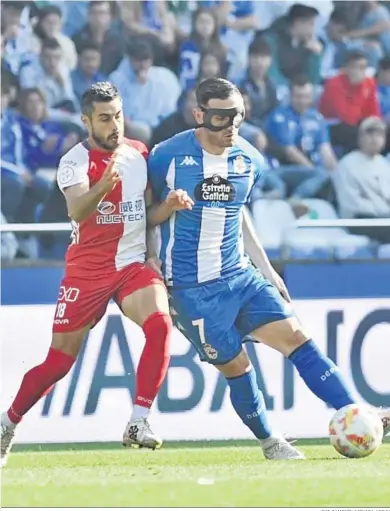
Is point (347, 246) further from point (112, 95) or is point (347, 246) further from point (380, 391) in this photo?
point (112, 95)

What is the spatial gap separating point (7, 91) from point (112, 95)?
5596mm

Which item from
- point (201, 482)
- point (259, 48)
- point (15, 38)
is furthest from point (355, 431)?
point (15, 38)

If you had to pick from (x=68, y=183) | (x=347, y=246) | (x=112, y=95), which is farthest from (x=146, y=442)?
(x=347, y=246)

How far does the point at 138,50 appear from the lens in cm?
1299

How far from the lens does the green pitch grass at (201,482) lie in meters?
5.44

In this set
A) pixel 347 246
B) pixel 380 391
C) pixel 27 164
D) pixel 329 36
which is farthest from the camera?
pixel 329 36

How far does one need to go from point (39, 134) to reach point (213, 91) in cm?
554

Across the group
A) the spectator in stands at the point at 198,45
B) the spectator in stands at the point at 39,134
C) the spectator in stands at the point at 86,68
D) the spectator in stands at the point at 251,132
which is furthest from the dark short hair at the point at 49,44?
the spectator in stands at the point at 251,132

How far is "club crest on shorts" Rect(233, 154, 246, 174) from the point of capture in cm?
753

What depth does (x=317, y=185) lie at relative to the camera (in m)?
12.8

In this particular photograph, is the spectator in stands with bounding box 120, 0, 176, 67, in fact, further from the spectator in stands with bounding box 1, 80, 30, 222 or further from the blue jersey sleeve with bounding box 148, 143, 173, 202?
the blue jersey sleeve with bounding box 148, 143, 173, 202

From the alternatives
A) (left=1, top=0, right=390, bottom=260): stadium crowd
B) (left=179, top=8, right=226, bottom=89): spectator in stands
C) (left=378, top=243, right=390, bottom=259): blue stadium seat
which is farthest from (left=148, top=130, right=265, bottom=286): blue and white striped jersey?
(left=179, top=8, right=226, bottom=89): spectator in stands

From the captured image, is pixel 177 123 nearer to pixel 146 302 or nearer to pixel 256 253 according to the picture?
pixel 256 253

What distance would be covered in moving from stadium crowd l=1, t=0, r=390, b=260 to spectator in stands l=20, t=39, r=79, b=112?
0.03ft
